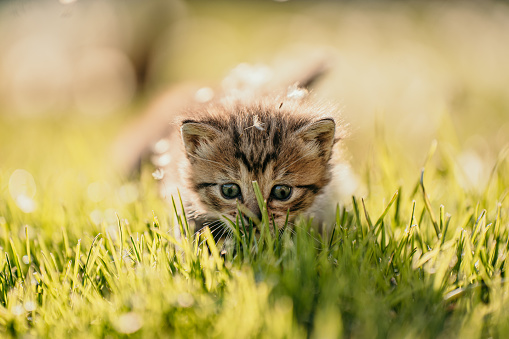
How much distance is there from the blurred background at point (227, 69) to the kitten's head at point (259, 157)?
0.78 metres

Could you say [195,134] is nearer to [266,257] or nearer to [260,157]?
[260,157]

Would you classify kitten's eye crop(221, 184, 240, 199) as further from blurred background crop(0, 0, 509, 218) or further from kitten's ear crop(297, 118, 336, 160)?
blurred background crop(0, 0, 509, 218)

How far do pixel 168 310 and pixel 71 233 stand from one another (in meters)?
0.94

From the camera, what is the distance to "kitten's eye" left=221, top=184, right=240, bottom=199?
1.91 metres

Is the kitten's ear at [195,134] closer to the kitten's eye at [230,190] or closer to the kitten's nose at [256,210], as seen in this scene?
the kitten's eye at [230,190]

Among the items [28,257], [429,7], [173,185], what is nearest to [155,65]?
[173,185]

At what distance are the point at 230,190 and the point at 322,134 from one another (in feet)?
1.50

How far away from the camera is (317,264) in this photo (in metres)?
1.54

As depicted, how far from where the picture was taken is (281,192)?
191 centimetres

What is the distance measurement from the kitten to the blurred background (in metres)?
0.73

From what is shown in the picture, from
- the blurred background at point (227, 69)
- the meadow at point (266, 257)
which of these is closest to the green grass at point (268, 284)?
the meadow at point (266, 257)

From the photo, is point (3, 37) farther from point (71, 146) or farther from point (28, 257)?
point (28, 257)

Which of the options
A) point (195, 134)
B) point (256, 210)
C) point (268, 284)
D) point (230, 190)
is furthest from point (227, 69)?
point (268, 284)

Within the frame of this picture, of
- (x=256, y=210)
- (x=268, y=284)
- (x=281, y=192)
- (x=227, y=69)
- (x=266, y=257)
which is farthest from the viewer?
(x=227, y=69)
